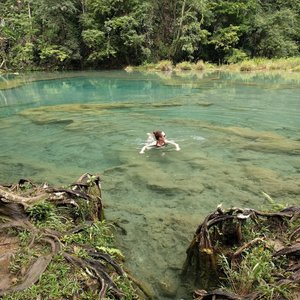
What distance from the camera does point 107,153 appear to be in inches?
339

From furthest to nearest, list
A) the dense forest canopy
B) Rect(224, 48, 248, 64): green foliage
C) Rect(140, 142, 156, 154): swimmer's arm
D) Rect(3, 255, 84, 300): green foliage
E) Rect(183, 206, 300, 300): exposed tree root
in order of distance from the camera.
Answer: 1. Rect(224, 48, 248, 64): green foliage
2. the dense forest canopy
3. Rect(140, 142, 156, 154): swimmer's arm
4. Rect(183, 206, 300, 300): exposed tree root
5. Rect(3, 255, 84, 300): green foliage

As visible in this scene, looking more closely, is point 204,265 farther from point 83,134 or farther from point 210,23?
point 210,23

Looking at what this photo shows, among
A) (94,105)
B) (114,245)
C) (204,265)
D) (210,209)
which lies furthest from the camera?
(94,105)

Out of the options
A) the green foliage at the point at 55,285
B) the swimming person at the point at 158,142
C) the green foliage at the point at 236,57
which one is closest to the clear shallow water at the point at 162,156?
the swimming person at the point at 158,142

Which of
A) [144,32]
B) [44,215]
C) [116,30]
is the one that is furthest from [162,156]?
[116,30]

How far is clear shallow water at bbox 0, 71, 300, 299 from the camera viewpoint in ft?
16.2

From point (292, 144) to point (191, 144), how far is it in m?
2.33

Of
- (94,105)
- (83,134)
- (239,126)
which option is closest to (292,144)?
(239,126)

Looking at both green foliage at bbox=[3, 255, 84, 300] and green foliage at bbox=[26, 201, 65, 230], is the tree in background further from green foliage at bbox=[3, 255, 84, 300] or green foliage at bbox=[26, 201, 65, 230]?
green foliage at bbox=[3, 255, 84, 300]

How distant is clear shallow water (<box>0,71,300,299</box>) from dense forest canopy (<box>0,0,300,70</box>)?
16.6 meters

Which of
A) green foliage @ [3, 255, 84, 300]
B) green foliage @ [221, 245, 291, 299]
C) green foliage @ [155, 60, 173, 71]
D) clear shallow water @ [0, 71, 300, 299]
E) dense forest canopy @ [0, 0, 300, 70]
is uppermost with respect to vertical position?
dense forest canopy @ [0, 0, 300, 70]

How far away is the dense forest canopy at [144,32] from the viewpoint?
104ft

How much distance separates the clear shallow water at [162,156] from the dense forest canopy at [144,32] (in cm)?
1659

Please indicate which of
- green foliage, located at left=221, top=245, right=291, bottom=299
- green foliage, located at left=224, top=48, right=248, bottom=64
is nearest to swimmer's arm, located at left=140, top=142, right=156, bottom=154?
green foliage, located at left=221, top=245, right=291, bottom=299
